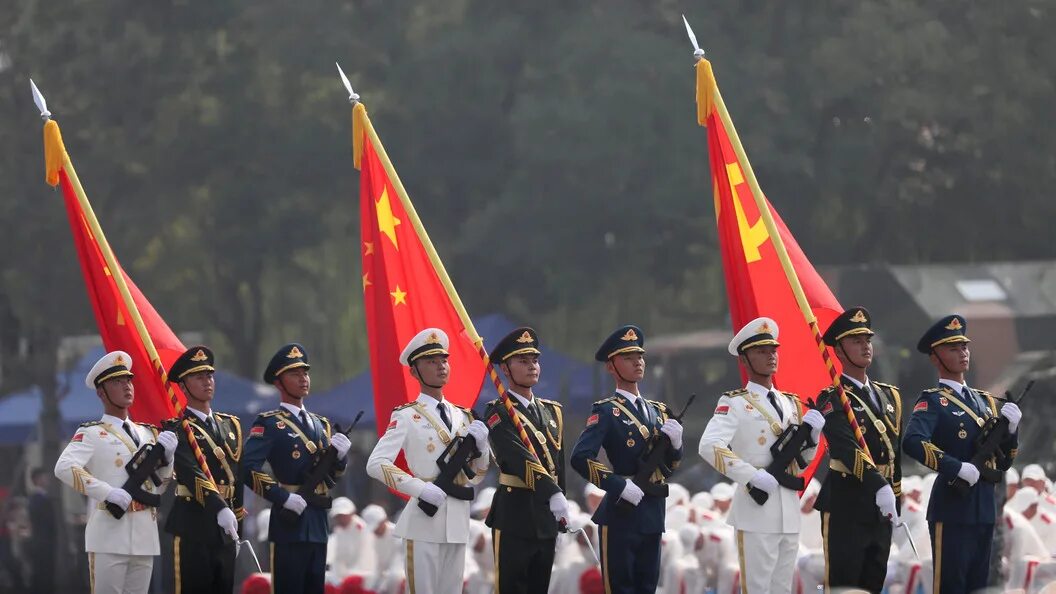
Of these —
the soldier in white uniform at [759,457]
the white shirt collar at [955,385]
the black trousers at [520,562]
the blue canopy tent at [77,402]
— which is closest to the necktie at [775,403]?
the soldier in white uniform at [759,457]

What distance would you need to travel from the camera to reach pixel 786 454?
9.92m

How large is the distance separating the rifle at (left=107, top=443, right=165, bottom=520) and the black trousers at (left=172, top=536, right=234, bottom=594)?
28cm

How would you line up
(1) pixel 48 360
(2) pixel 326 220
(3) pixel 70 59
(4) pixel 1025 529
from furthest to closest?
(2) pixel 326 220, (3) pixel 70 59, (1) pixel 48 360, (4) pixel 1025 529

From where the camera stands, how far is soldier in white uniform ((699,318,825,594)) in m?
9.92

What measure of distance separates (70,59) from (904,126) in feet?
38.7

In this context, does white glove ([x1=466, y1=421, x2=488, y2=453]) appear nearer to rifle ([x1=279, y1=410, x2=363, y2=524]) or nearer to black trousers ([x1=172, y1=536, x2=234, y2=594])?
rifle ([x1=279, y1=410, x2=363, y2=524])

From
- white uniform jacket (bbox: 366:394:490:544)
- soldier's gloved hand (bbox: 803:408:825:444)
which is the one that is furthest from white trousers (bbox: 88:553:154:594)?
soldier's gloved hand (bbox: 803:408:825:444)

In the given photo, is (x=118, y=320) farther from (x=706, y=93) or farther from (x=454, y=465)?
(x=706, y=93)

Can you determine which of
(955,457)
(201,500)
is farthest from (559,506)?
(955,457)

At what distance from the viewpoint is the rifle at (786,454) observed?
9.86m

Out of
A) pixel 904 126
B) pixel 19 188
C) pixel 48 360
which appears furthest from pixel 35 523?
pixel 904 126

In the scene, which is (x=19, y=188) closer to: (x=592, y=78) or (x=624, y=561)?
(x=592, y=78)

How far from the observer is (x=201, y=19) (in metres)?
30.1

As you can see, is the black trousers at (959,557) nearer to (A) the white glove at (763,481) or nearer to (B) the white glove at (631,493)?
(A) the white glove at (763,481)
